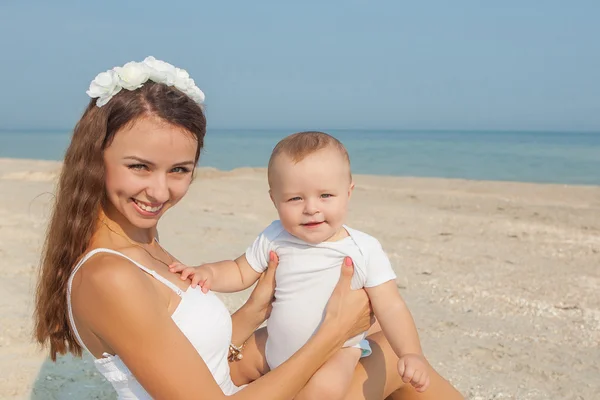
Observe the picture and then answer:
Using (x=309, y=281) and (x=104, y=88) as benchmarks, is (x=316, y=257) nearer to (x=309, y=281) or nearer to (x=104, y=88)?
(x=309, y=281)

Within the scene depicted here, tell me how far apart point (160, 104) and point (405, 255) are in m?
5.20

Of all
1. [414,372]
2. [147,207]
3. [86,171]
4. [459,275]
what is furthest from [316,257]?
[459,275]

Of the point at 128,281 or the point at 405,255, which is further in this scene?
the point at 405,255

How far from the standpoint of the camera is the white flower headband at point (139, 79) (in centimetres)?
235

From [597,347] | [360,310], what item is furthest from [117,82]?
[597,347]

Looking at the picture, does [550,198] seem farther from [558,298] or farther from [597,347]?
[597,347]

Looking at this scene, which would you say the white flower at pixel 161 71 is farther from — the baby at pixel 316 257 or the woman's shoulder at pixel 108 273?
the woman's shoulder at pixel 108 273

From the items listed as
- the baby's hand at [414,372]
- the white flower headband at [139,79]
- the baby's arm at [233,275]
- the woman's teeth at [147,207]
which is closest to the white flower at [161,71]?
the white flower headband at [139,79]

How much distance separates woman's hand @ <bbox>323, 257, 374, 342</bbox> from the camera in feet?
8.33

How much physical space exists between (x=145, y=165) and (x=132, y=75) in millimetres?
334

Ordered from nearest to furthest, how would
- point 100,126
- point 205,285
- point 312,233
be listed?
point 100,126 → point 205,285 → point 312,233

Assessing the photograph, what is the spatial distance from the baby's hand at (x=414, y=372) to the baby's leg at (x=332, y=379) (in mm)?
219

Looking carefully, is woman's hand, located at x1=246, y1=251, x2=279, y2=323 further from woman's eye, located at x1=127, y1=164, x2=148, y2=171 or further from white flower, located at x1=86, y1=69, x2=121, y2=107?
white flower, located at x1=86, y1=69, x2=121, y2=107

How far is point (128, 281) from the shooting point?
205 cm
